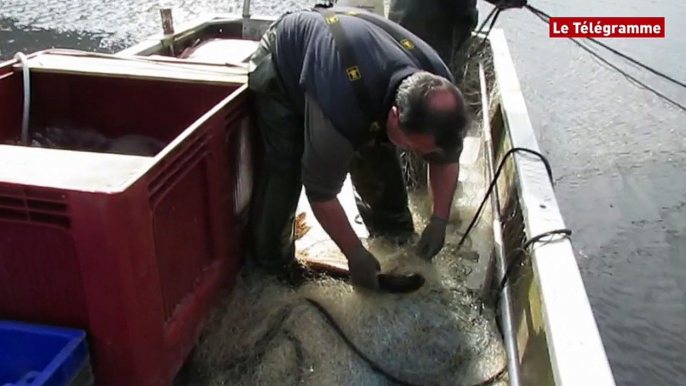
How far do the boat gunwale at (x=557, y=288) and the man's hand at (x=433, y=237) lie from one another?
1.10 ft

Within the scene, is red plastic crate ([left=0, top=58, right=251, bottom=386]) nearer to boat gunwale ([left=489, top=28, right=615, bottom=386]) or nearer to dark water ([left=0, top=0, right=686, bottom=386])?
boat gunwale ([left=489, top=28, right=615, bottom=386])

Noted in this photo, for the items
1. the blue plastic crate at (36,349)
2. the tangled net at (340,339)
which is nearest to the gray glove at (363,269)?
the tangled net at (340,339)

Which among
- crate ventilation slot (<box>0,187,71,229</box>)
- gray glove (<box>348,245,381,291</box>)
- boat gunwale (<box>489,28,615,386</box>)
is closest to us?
boat gunwale (<box>489,28,615,386</box>)

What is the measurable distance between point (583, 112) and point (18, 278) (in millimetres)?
7259

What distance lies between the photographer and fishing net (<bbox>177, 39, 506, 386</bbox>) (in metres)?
2.11

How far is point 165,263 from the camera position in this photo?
1861mm

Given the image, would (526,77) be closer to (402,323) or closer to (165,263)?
(402,323)

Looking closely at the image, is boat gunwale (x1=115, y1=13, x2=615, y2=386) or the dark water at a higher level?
boat gunwale (x1=115, y1=13, x2=615, y2=386)

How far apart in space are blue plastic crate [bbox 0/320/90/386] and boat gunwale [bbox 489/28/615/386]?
111 centimetres

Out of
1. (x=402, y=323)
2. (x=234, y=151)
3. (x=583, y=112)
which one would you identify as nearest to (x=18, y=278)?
(x=234, y=151)

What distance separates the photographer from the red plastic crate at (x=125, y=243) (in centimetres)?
151

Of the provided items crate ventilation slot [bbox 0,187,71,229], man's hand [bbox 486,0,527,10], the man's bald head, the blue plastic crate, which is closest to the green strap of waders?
the man's bald head

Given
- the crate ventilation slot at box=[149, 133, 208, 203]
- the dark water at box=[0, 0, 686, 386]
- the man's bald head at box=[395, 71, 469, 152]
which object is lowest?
the dark water at box=[0, 0, 686, 386]

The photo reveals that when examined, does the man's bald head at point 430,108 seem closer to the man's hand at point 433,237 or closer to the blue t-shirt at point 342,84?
the blue t-shirt at point 342,84
